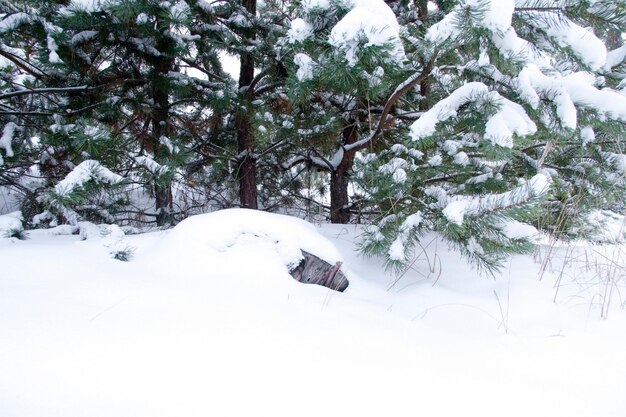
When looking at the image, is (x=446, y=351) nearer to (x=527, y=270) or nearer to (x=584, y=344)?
(x=584, y=344)

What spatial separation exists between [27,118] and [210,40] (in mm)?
2002

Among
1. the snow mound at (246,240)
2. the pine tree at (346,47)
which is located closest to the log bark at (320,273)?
the snow mound at (246,240)

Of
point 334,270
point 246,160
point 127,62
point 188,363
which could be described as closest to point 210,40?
point 127,62

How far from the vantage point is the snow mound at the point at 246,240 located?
6.61 feet

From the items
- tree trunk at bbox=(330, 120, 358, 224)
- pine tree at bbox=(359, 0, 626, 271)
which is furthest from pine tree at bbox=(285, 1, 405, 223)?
tree trunk at bbox=(330, 120, 358, 224)

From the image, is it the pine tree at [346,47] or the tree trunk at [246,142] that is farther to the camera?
the tree trunk at [246,142]

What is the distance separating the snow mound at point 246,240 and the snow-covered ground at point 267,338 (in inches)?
0.4

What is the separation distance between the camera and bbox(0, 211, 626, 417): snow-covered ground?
938mm

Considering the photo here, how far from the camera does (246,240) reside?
2.12 meters

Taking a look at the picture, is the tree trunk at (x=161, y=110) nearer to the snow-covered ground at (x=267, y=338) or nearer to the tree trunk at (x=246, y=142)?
the tree trunk at (x=246, y=142)

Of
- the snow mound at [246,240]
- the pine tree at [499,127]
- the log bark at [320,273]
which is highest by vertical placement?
the pine tree at [499,127]

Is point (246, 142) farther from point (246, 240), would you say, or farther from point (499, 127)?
point (499, 127)

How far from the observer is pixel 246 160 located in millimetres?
3922

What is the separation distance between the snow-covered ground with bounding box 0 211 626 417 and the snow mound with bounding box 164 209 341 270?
0.01 meters
